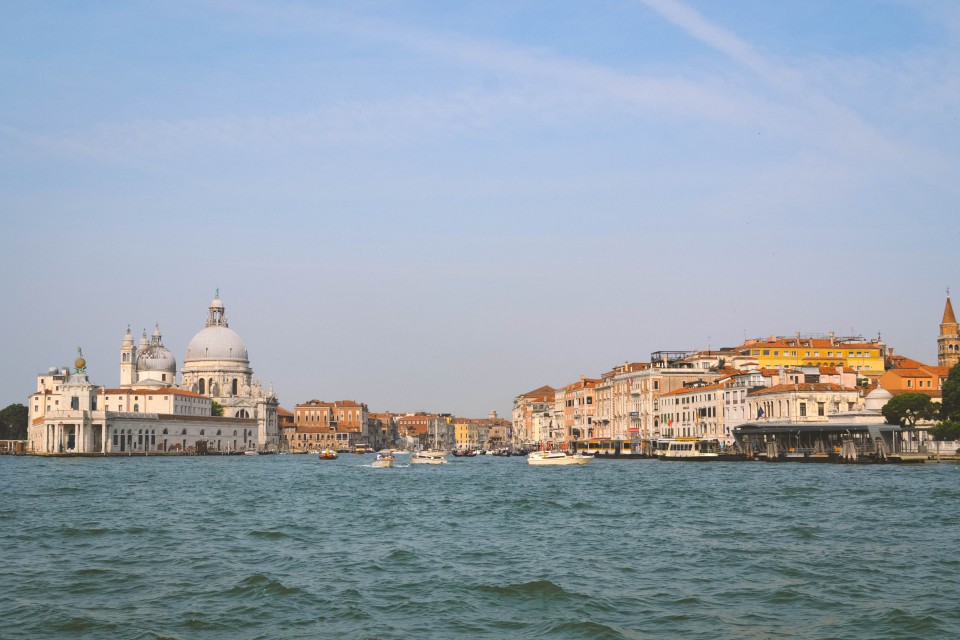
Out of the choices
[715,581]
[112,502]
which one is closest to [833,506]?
[715,581]

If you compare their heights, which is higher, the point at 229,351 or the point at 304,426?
the point at 229,351

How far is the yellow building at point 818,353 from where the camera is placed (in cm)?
9206

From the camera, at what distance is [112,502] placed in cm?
3431

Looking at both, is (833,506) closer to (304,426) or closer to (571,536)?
(571,536)

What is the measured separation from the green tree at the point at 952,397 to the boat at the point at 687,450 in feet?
46.2

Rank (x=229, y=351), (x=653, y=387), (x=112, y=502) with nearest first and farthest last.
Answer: (x=112, y=502) < (x=653, y=387) < (x=229, y=351)

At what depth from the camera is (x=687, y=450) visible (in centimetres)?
8144

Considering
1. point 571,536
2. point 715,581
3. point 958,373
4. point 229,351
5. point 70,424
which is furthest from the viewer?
point 229,351

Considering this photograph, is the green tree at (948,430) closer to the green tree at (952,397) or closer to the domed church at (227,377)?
the green tree at (952,397)

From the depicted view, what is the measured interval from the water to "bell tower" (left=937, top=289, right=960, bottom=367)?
8809 cm

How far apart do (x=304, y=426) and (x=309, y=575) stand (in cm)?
14582

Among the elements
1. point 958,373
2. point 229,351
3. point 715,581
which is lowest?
point 715,581

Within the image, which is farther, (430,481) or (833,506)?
(430,481)

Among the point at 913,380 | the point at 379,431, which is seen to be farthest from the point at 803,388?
the point at 379,431
